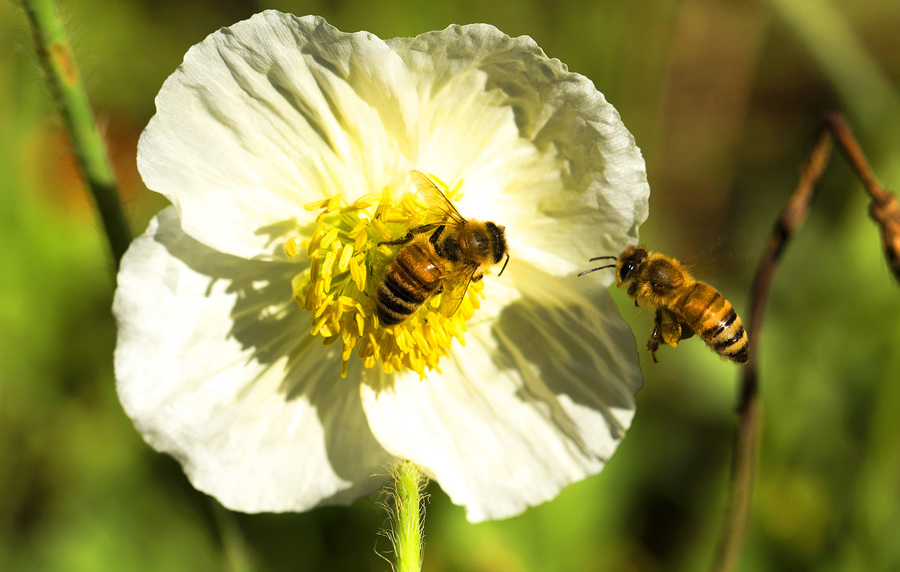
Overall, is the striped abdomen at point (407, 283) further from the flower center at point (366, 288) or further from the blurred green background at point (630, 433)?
the blurred green background at point (630, 433)

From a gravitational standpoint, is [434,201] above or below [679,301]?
above

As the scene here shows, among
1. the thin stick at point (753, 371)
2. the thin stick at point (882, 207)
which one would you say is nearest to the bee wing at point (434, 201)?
the thin stick at point (753, 371)

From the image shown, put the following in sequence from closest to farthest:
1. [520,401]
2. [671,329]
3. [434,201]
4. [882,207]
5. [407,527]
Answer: [407,527]
[882,207]
[434,201]
[671,329]
[520,401]

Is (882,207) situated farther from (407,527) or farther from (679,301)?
(407,527)

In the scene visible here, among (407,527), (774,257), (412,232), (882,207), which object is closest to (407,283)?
(412,232)

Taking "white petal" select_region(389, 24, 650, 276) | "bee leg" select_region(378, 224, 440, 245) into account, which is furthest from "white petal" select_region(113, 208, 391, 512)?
"white petal" select_region(389, 24, 650, 276)

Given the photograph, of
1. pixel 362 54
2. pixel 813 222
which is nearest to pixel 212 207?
pixel 362 54

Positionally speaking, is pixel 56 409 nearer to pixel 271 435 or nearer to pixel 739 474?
pixel 271 435
